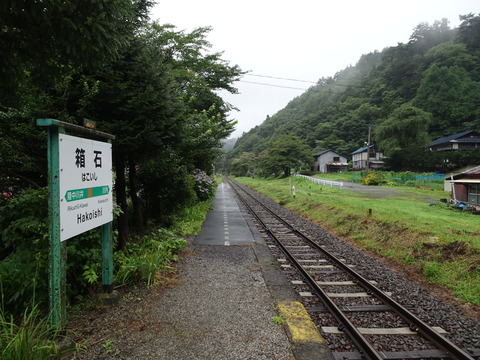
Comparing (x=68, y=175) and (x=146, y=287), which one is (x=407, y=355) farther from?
(x=68, y=175)

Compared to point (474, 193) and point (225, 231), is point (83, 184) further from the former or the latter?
point (474, 193)

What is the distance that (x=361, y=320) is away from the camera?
423 cm

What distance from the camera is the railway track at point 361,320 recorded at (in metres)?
3.43

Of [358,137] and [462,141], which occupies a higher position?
[358,137]

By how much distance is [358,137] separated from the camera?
71250 millimetres

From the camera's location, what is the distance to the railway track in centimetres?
343

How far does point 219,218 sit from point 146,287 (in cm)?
846

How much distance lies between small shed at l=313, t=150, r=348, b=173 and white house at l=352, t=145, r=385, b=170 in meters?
2.49

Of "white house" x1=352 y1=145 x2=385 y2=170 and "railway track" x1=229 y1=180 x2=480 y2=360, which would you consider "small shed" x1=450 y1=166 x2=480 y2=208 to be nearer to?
"railway track" x1=229 y1=180 x2=480 y2=360

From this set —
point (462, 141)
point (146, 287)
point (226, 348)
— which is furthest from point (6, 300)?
point (462, 141)

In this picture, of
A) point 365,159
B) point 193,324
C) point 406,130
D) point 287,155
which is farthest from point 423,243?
point 365,159

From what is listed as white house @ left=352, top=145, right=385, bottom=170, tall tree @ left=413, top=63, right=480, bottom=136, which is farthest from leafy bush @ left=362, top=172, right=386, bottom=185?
tall tree @ left=413, top=63, right=480, bottom=136

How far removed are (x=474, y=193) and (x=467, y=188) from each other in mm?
578

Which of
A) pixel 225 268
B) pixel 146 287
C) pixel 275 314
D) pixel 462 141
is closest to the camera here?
pixel 275 314
